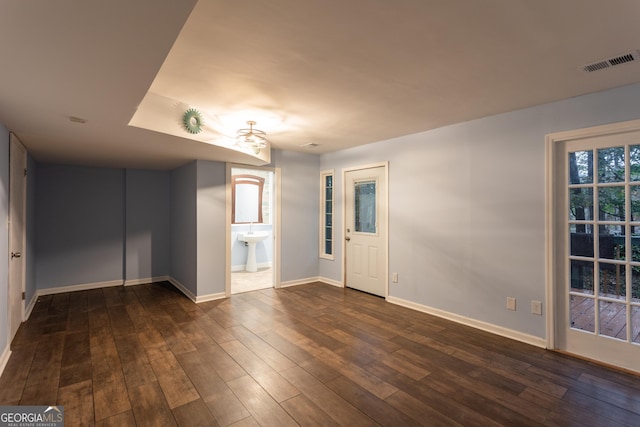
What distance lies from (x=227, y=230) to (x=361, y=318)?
242cm

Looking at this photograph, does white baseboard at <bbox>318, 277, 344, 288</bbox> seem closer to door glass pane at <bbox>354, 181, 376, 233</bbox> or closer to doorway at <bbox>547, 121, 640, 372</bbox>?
door glass pane at <bbox>354, 181, 376, 233</bbox>

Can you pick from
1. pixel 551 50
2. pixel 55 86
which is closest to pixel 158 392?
pixel 55 86

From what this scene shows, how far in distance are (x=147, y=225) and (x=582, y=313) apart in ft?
21.3

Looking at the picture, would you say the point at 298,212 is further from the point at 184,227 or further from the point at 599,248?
the point at 599,248

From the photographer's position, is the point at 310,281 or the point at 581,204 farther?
the point at 310,281

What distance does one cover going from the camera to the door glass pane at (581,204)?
2.89 meters

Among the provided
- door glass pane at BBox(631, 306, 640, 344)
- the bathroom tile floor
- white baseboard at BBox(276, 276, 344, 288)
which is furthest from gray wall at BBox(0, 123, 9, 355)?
door glass pane at BBox(631, 306, 640, 344)

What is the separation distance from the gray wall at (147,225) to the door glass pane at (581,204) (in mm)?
6189

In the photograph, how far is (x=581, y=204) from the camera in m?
2.94

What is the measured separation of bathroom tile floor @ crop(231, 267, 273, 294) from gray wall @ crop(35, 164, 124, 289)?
82.3 inches

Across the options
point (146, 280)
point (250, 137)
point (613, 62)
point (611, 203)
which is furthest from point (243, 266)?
point (613, 62)

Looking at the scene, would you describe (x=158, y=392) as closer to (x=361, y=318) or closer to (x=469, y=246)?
(x=361, y=318)

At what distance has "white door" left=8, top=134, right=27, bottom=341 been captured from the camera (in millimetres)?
3037

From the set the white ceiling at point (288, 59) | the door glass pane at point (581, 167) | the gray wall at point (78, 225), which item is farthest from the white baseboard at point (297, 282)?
the door glass pane at point (581, 167)
